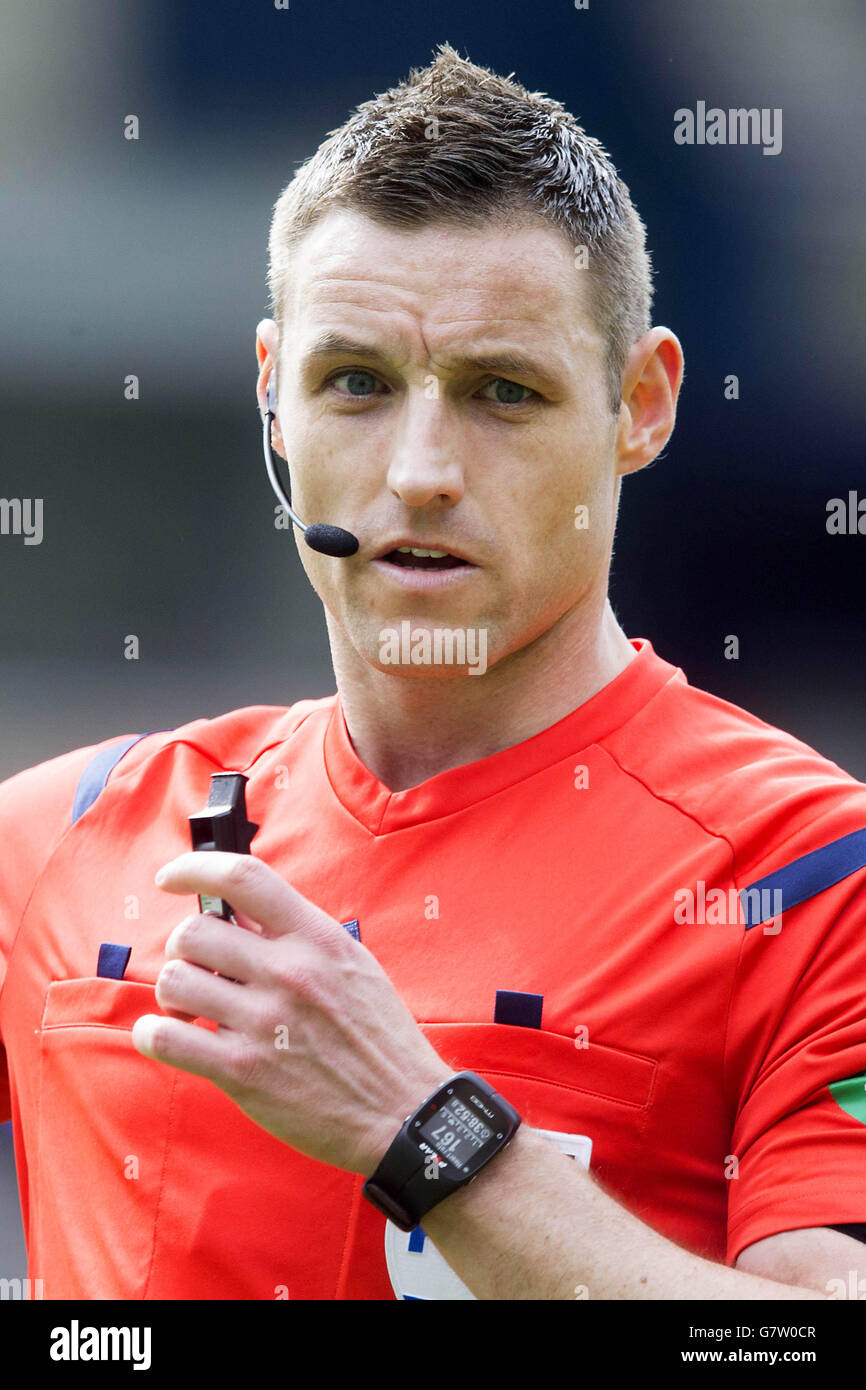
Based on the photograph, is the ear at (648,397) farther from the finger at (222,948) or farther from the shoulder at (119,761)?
the finger at (222,948)

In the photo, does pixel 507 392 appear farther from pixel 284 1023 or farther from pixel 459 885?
pixel 284 1023

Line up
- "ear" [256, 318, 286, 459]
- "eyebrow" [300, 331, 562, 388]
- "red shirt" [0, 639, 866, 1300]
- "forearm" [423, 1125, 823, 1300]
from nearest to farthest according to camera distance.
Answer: "forearm" [423, 1125, 823, 1300] < "red shirt" [0, 639, 866, 1300] < "eyebrow" [300, 331, 562, 388] < "ear" [256, 318, 286, 459]

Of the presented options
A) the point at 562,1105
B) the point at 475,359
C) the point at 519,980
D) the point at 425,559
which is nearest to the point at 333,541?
the point at 425,559

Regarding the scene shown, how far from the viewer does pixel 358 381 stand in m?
1.27

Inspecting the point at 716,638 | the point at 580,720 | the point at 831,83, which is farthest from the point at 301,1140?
the point at 831,83

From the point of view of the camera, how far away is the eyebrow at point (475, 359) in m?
1.23

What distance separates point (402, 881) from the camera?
4.14ft

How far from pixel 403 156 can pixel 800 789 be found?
690 millimetres

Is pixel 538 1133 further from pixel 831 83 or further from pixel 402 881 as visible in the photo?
pixel 831 83

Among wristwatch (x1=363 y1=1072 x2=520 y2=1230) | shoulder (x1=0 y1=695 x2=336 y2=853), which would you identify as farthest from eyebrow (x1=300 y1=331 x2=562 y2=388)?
wristwatch (x1=363 y1=1072 x2=520 y2=1230)

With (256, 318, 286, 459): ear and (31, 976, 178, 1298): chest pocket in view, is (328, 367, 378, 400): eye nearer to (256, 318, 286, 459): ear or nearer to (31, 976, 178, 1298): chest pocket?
(256, 318, 286, 459): ear

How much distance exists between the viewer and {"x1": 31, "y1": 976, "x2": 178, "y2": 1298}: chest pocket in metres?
1.23
